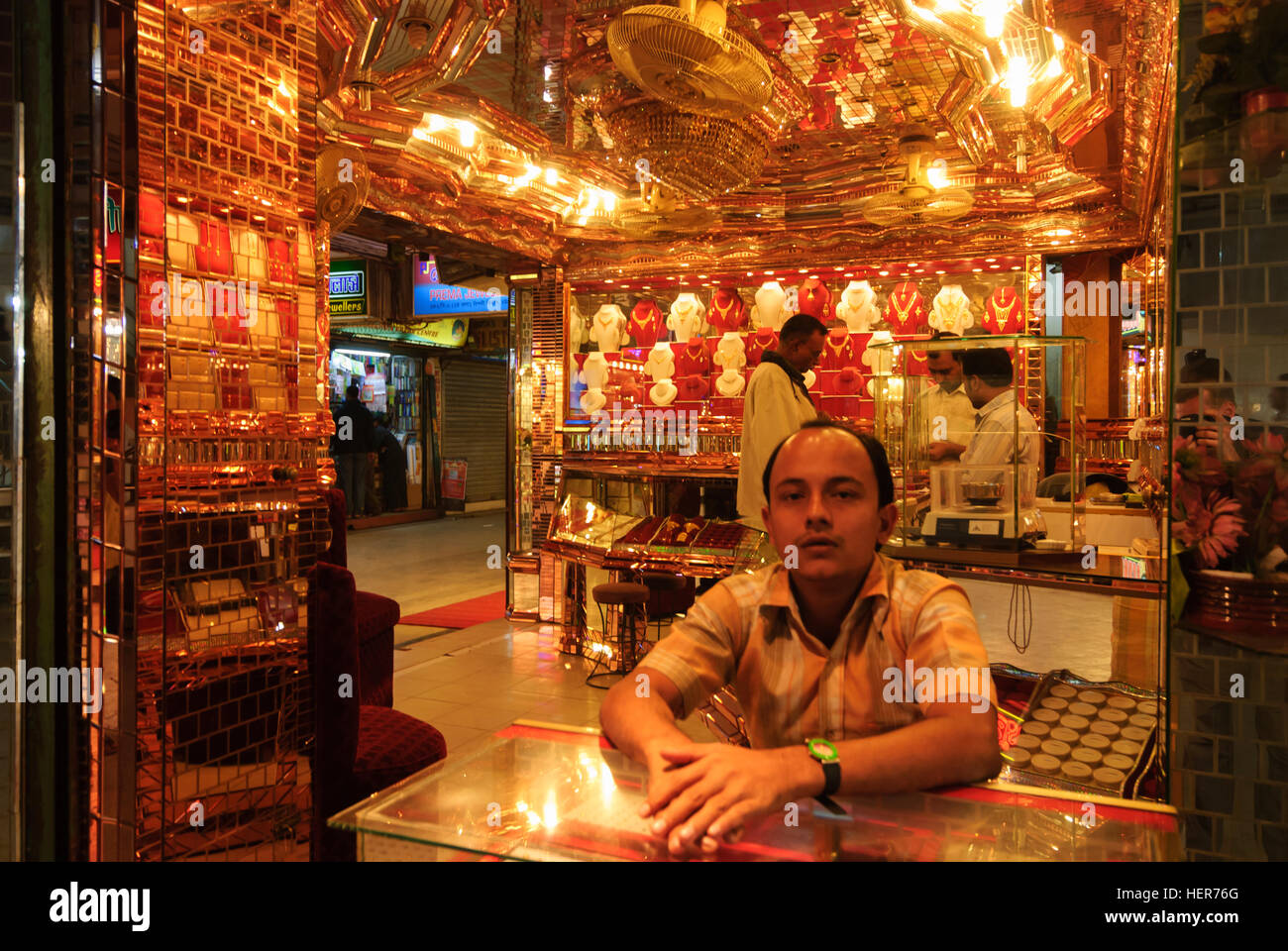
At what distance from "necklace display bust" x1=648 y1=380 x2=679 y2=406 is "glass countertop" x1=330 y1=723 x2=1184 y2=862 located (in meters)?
6.01

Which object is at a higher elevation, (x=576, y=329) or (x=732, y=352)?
(x=576, y=329)

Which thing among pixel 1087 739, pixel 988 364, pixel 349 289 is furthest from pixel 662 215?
pixel 349 289

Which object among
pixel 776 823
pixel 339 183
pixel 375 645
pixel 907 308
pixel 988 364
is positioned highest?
pixel 339 183

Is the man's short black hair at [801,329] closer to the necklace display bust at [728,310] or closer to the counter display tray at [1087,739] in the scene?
the counter display tray at [1087,739]

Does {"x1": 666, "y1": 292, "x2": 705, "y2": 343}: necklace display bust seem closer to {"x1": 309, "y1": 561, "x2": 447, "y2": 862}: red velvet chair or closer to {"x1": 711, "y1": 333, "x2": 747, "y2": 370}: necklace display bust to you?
{"x1": 711, "y1": 333, "x2": 747, "y2": 370}: necklace display bust

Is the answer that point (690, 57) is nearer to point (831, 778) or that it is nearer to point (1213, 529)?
point (1213, 529)

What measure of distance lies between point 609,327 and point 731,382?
45.6 inches

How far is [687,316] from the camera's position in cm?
720

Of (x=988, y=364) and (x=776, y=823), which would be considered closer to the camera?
(x=776, y=823)

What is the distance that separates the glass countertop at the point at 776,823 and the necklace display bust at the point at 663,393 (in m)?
6.01

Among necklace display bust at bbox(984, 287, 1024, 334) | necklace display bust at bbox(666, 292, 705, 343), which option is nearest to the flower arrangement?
necklace display bust at bbox(984, 287, 1024, 334)

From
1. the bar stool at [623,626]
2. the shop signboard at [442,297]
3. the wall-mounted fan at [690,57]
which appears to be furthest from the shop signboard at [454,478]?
the wall-mounted fan at [690,57]
